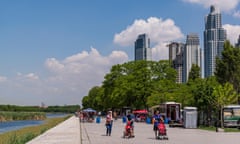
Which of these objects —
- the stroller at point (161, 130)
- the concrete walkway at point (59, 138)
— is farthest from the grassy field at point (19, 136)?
the stroller at point (161, 130)

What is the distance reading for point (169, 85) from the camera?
243 feet

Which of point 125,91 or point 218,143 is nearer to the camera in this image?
point 218,143

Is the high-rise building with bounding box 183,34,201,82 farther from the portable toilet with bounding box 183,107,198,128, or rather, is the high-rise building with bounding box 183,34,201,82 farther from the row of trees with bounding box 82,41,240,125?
the portable toilet with bounding box 183,107,198,128

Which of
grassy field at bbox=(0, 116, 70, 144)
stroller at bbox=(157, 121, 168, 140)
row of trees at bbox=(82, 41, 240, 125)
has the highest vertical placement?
row of trees at bbox=(82, 41, 240, 125)

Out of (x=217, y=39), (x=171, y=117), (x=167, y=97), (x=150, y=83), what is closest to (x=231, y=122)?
(x=171, y=117)

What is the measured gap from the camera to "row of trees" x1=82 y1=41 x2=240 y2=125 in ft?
145

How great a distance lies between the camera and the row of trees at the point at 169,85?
4406cm

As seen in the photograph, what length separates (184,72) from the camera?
154 m

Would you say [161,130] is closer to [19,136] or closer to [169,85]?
[19,136]

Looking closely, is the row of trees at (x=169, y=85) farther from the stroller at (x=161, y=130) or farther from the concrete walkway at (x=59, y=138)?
the stroller at (x=161, y=130)

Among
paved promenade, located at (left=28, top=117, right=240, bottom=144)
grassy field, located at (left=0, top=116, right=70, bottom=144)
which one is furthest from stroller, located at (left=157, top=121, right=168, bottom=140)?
grassy field, located at (left=0, top=116, right=70, bottom=144)

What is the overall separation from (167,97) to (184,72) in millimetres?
Answer: 88679

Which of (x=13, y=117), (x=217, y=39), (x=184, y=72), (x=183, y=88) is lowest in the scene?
(x=13, y=117)

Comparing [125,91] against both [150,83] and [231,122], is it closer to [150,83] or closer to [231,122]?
[150,83]
